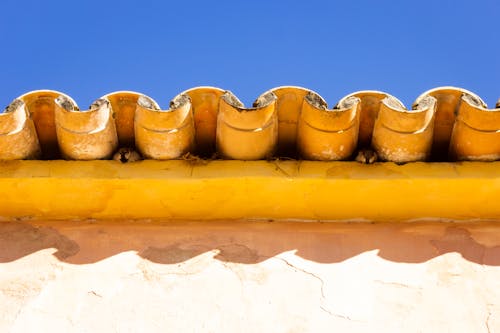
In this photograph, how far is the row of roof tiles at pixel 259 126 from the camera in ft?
9.70

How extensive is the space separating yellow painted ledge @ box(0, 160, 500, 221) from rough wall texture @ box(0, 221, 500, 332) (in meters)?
0.06

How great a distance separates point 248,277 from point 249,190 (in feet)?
1.33

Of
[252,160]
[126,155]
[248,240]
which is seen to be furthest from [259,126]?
[126,155]

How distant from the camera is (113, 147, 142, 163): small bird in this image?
3066mm

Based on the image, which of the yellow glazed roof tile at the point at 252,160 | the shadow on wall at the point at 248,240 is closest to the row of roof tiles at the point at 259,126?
the yellow glazed roof tile at the point at 252,160

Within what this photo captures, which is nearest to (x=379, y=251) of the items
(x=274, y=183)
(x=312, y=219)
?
(x=312, y=219)

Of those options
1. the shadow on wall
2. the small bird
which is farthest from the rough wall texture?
the small bird

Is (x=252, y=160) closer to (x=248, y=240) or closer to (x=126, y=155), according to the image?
(x=248, y=240)

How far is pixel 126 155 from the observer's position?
121 inches

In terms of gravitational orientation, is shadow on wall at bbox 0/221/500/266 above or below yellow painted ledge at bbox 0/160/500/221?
below

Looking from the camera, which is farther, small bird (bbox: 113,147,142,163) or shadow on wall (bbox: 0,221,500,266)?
small bird (bbox: 113,147,142,163)

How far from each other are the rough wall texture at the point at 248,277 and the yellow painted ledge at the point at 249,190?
58 millimetres

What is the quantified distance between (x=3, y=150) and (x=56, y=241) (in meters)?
0.45

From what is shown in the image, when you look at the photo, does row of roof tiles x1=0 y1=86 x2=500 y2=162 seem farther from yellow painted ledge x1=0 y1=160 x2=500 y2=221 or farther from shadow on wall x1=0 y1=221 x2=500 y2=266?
shadow on wall x1=0 y1=221 x2=500 y2=266
